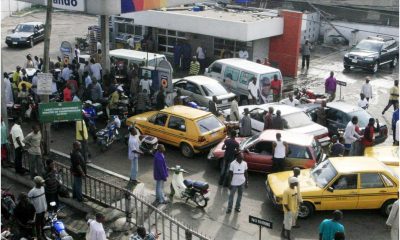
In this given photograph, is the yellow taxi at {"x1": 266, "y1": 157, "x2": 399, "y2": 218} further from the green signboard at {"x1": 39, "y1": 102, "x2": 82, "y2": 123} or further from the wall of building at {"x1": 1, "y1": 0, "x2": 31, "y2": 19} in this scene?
the wall of building at {"x1": 1, "y1": 0, "x2": 31, "y2": 19}

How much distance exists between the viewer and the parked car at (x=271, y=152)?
15.7 m

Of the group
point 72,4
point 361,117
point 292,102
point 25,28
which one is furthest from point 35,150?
point 25,28

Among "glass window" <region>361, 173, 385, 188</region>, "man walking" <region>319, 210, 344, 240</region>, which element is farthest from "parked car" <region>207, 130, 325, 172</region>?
"man walking" <region>319, 210, 344, 240</region>

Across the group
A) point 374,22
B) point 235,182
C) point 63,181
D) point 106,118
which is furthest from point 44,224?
point 374,22

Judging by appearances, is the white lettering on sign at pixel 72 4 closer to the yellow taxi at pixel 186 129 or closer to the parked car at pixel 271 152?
the yellow taxi at pixel 186 129

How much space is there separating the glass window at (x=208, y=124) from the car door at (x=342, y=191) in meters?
4.98

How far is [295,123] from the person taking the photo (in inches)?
716

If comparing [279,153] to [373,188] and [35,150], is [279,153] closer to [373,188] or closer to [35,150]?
[373,188]

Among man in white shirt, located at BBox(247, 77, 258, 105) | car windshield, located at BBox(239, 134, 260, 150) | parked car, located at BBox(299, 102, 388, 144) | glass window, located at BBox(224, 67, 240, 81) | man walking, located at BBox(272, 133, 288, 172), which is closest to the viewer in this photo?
man walking, located at BBox(272, 133, 288, 172)

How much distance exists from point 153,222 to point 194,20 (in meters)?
17.0

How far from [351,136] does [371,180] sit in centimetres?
359

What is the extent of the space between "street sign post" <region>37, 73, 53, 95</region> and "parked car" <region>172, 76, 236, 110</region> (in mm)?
7244

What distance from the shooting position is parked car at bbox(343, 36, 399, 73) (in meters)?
29.3

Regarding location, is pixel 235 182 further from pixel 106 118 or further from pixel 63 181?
pixel 106 118
